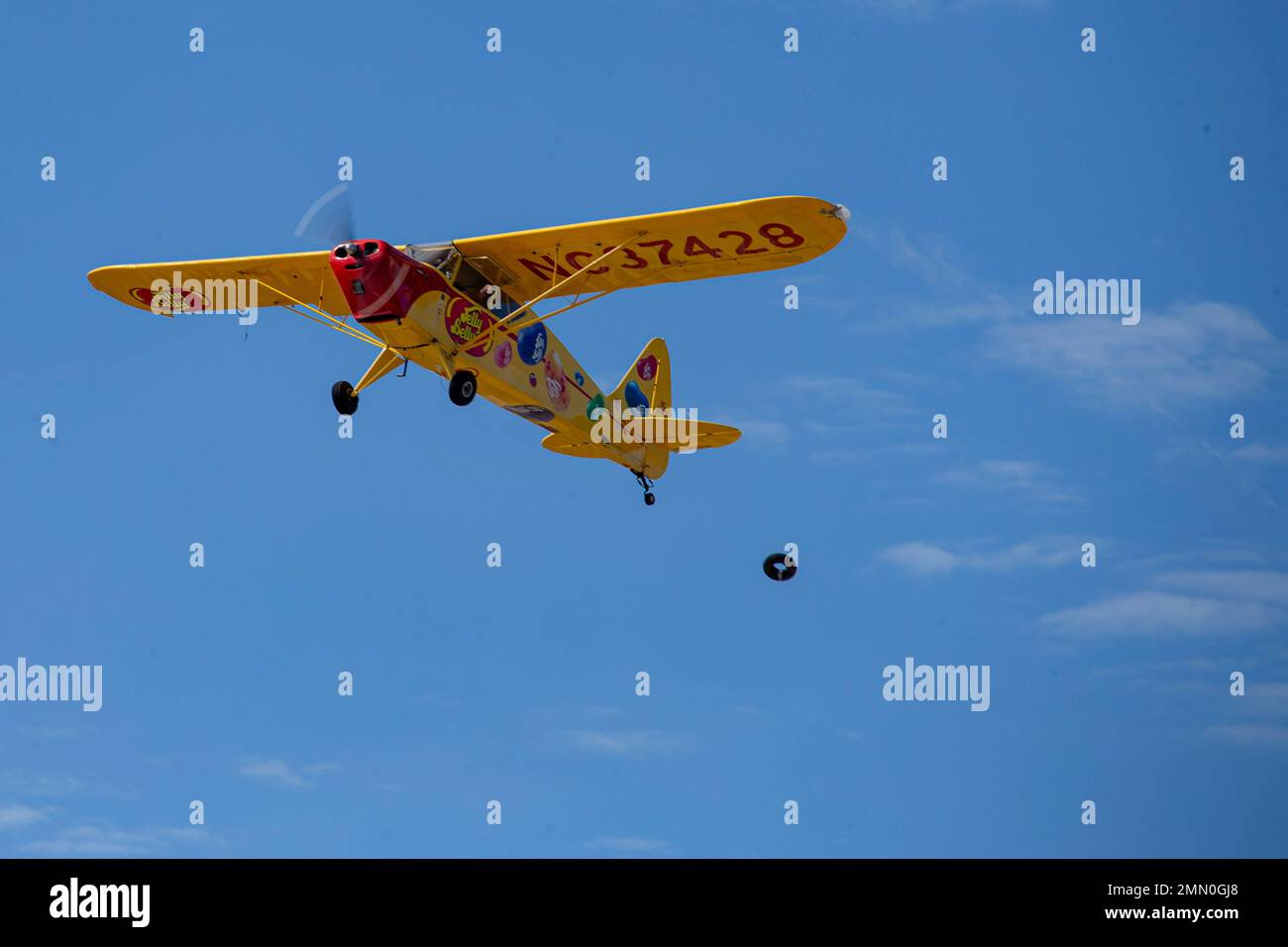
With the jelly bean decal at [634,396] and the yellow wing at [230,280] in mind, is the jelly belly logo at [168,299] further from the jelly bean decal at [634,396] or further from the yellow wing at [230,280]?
the jelly bean decal at [634,396]

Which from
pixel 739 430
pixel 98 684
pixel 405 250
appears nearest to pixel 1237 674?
pixel 739 430

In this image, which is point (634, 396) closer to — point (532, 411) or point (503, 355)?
point (532, 411)

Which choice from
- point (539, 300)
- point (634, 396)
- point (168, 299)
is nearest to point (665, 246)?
point (539, 300)

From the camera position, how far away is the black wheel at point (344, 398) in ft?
96.3

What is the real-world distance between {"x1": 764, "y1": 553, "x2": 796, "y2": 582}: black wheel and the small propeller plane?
2.63m

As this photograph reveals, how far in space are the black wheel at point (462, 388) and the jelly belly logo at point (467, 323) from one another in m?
0.46

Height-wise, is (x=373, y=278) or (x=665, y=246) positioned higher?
(x=665, y=246)

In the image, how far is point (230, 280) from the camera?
32000 mm

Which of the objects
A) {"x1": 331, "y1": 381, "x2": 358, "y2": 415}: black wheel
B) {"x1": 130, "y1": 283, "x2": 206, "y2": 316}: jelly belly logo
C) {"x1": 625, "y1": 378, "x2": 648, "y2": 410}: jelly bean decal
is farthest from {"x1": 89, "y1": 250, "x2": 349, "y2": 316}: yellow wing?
{"x1": 625, "y1": 378, "x2": 648, "y2": 410}: jelly bean decal

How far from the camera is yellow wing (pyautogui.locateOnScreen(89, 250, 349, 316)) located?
31312 mm

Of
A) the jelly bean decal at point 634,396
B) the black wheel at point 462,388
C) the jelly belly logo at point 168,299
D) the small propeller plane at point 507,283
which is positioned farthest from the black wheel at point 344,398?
the jelly bean decal at point 634,396

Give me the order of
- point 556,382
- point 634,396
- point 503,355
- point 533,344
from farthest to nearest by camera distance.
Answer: point 634,396 → point 556,382 → point 533,344 → point 503,355

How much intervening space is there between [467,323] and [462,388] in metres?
1.05

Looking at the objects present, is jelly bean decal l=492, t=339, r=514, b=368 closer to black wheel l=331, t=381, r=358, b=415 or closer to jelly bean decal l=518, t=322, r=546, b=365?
jelly bean decal l=518, t=322, r=546, b=365
